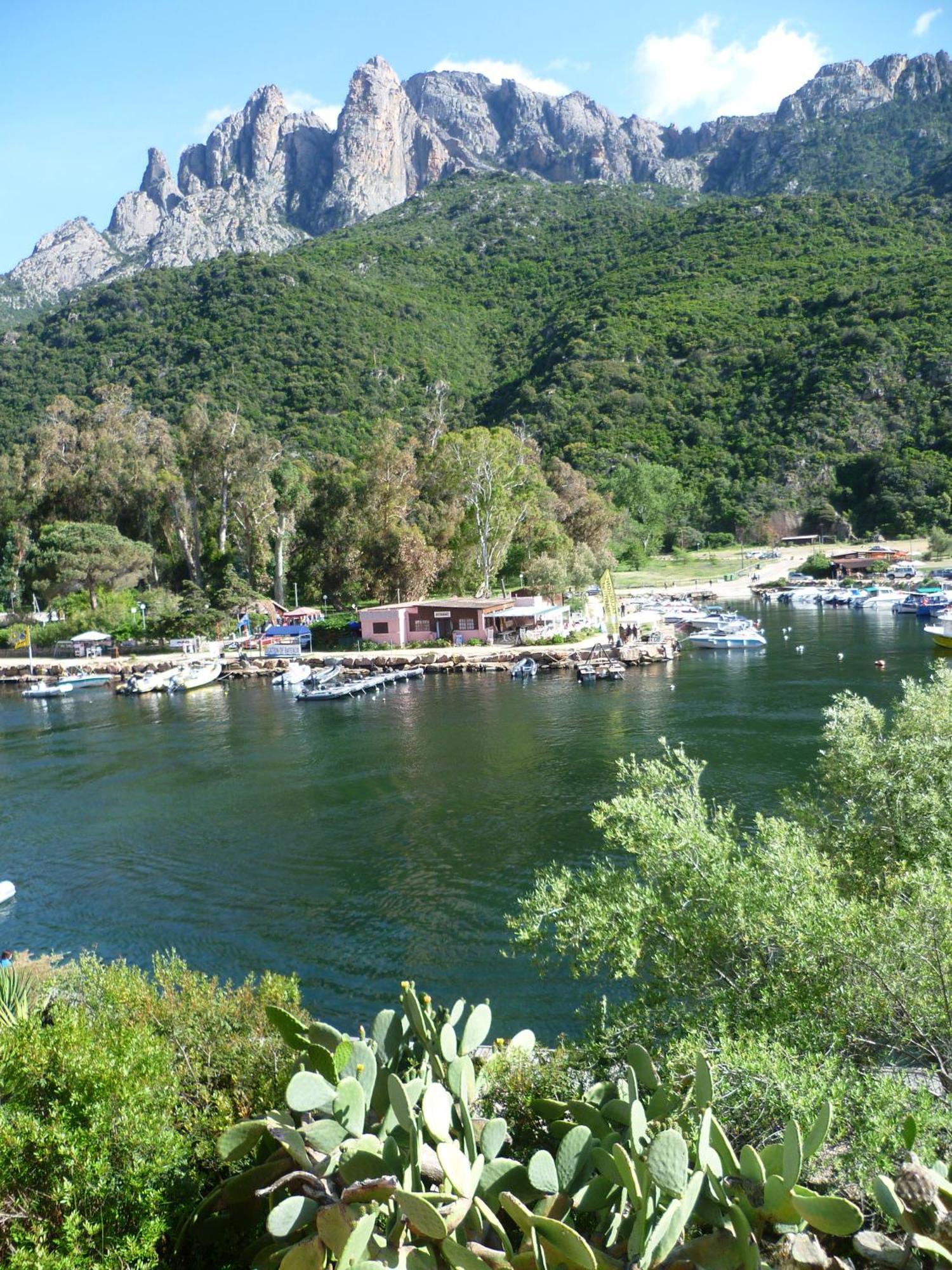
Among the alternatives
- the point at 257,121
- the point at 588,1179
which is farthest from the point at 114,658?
the point at 257,121

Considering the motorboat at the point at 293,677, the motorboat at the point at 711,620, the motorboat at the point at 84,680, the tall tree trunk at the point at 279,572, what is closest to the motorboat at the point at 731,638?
the motorboat at the point at 711,620

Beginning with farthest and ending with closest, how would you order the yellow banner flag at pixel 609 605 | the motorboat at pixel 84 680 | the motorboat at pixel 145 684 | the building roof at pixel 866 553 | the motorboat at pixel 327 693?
the building roof at pixel 866 553
the yellow banner flag at pixel 609 605
the motorboat at pixel 84 680
the motorboat at pixel 145 684
the motorboat at pixel 327 693

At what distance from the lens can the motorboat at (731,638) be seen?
45250mm

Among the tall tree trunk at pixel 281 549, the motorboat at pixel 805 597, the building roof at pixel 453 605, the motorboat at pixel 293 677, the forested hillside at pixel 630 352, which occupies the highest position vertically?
the forested hillside at pixel 630 352

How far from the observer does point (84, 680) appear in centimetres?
4544

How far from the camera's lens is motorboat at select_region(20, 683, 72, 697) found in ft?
140

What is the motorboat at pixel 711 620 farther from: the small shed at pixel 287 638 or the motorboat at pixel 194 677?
the motorboat at pixel 194 677

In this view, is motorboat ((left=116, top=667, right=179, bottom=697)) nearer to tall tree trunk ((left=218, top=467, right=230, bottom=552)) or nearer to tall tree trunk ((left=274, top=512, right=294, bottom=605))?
tall tree trunk ((left=274, top=512, right=294, bottom=605))

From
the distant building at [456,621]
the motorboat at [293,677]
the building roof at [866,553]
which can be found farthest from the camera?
the building roof at [866,553]

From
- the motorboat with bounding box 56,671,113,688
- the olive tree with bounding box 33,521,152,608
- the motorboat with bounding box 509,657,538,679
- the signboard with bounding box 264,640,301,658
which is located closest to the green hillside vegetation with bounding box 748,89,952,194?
the motorboat with bounding box 509,657,538,679

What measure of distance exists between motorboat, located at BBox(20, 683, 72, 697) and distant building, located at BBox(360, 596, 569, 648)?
52.1 ft

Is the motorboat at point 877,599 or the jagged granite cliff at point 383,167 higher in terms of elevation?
the jagged granite cliff at point 383,167

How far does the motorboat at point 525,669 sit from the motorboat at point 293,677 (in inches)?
395

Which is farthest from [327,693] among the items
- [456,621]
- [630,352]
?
[630,352]
